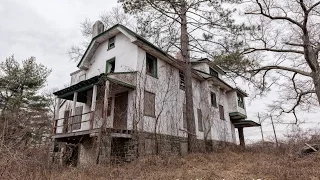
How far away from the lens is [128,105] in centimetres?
1246

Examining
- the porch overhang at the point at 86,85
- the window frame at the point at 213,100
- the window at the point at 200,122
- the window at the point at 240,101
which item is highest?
the window at the point at 240,101

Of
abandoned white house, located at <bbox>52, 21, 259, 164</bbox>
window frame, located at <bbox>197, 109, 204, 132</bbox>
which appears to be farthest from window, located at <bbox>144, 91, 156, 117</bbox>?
window frame, located at <bbox>197, 109, 204, 132</bbox>

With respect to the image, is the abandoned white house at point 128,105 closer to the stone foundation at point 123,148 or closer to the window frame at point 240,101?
the stone foundation at point 123,148

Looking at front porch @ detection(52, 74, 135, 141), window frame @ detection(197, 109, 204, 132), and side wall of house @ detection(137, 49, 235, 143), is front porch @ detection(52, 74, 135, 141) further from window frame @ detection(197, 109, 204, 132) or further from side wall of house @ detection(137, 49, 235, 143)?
window frame @ detection(197, 109, 204, 132)

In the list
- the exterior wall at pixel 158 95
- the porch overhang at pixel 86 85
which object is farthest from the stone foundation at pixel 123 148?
the porch overhang at pixel 86 85

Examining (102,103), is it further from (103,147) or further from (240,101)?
(240,101)

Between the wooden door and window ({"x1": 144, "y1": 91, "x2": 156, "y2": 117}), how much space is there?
3.76ft

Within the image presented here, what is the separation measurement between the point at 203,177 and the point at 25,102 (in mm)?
21936

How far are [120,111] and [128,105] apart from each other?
42.4 inches

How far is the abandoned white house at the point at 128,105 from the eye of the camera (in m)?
11.3

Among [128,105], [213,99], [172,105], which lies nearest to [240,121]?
[213,99]

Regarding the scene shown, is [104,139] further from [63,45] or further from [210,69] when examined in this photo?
[63,45]

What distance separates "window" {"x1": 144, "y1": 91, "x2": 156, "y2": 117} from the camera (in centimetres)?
1279

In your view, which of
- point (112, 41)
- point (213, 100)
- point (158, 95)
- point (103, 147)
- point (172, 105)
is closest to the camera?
point (103, 147)
